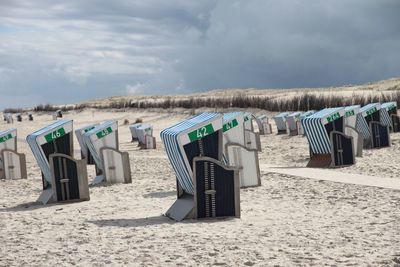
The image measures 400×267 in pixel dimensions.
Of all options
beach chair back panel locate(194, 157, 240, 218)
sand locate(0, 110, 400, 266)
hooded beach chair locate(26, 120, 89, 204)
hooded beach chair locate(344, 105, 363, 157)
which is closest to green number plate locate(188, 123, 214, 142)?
beach chair back panel locate(194, 157, 240, 218)

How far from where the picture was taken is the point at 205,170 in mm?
9117

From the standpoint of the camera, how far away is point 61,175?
11.8 meters

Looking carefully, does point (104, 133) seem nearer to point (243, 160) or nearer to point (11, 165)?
point (11, 165)

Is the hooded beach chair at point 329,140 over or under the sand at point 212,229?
over

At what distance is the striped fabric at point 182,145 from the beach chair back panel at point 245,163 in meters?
3.41

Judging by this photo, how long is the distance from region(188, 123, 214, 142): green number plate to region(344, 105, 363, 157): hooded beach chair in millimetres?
9516

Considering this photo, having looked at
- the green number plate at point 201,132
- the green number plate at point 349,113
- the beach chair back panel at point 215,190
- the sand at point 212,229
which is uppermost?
the green number plate at point 349,113

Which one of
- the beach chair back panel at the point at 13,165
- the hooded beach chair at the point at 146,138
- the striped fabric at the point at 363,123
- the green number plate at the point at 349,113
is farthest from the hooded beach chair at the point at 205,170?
the hooded beach chair at the point at 146,138

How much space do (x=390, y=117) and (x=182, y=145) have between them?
18.7 m

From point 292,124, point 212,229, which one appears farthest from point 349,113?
point 212,229

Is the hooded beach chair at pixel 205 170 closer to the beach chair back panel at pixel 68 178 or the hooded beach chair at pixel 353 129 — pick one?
the beach chair back panel at pixel 68 178

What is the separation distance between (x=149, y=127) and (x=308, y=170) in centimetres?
1388

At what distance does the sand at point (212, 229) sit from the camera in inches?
275

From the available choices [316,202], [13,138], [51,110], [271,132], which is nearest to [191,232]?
[316,202]
